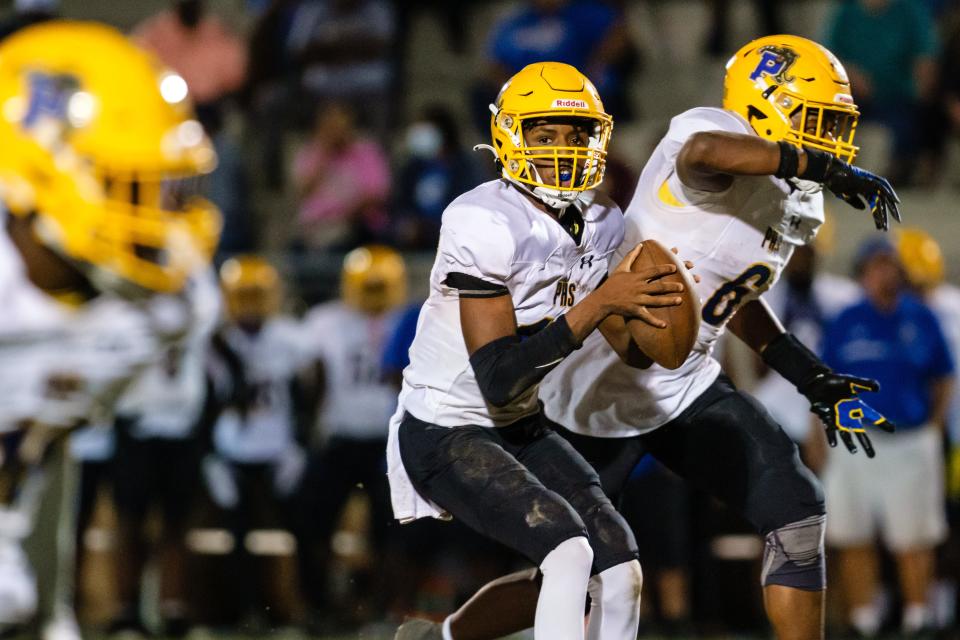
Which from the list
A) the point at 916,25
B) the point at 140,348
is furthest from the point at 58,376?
the point at 916,25

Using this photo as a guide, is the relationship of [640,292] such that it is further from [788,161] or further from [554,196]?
[788,161]

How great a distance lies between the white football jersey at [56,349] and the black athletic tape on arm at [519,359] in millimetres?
1764

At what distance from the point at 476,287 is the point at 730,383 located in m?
1.14

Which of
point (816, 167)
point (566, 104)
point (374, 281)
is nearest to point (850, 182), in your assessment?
point (816, 167)

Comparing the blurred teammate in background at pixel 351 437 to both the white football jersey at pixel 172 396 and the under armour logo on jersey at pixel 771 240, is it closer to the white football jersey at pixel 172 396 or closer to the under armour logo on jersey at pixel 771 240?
the white football jersey at pixel 172 396

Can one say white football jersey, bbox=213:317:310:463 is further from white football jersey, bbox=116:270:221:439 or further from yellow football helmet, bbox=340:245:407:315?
yellow football helmet, bbox=340:245:407:315

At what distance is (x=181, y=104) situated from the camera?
5.63m

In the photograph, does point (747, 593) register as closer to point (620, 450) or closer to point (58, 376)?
point (620, 450)

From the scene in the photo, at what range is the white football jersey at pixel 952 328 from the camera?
789 centimetres

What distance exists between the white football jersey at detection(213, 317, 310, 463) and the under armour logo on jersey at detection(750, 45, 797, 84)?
13.5ft

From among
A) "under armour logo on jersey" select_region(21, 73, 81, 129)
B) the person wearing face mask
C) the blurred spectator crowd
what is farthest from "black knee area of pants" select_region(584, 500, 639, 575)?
the person wearing face mask

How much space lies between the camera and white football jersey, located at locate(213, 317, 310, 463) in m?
8.09

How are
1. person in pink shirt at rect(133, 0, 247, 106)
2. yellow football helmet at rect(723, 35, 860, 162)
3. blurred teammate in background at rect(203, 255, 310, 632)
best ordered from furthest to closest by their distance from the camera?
1. person in pink shirt at rect(133, 0, 247, 106)
2. blurred teammate in background at rect(203, 255, 310, 632)
3. yellow football helmet at rect(723, 35, 860, 162)

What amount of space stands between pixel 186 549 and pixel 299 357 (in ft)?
3.73
